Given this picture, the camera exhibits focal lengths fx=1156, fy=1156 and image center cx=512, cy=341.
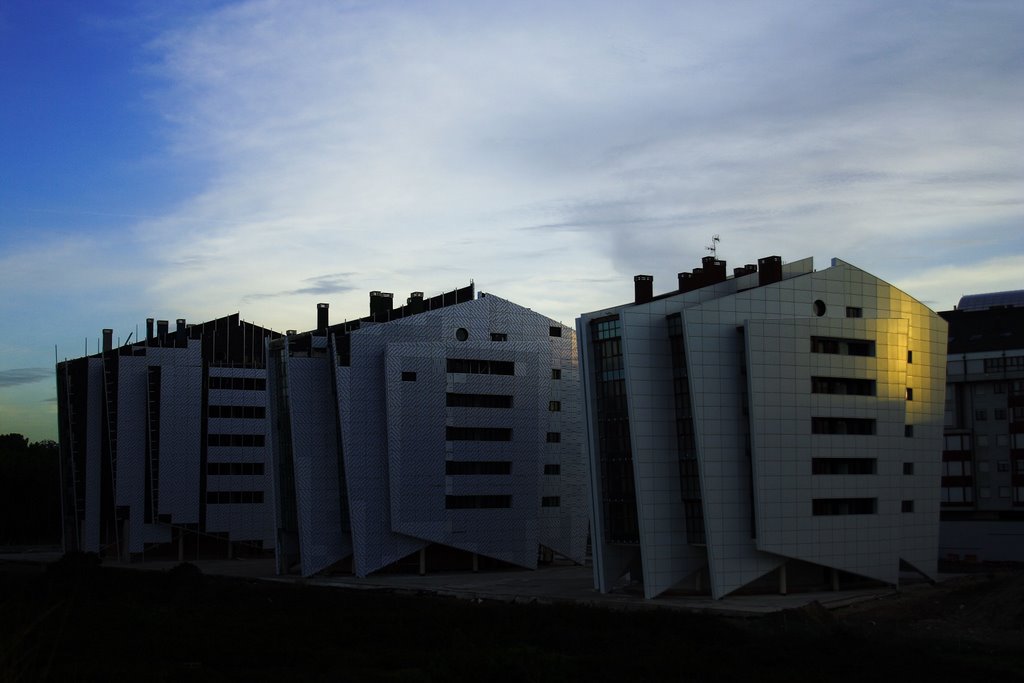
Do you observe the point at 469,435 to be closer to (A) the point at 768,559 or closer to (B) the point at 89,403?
(A) the point at 768,559

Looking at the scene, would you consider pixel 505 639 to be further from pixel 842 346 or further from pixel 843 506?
pixel 842 346

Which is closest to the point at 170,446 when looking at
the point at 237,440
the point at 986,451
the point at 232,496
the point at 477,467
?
the point at 237,440

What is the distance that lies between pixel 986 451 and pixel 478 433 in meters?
39.5

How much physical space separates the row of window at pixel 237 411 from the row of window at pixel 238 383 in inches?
64.6

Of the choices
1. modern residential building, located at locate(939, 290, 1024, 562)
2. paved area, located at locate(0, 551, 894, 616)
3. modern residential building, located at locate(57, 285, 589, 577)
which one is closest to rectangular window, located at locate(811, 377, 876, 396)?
paved area, located at locate(0, 551, 894, 616)

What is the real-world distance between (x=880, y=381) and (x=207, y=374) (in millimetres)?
58383

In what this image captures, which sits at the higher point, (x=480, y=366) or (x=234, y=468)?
(x=480, y=366)

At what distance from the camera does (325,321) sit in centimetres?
9456

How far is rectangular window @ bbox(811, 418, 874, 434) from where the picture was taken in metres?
60.2

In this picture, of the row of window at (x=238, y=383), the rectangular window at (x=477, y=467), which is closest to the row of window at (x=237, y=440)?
the row of window at (x=238, y=383)

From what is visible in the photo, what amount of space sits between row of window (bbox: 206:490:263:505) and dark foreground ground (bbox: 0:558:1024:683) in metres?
30.0

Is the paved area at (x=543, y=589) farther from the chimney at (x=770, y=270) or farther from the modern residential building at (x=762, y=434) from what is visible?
the chimney at (x=770, y=270)

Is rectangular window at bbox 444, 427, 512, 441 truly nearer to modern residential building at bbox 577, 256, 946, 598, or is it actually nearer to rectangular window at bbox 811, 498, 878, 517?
modern residential building at bbox 577, 256, 946, 598

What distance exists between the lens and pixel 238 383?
99625 millimetres
